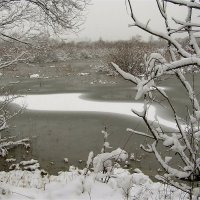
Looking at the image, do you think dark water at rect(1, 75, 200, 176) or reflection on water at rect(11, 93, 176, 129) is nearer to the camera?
dark water at rect(1, 75, 200, 176)

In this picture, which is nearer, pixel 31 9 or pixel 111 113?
pixel 31 9

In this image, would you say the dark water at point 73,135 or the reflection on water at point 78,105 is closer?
the dark water at point 73,135

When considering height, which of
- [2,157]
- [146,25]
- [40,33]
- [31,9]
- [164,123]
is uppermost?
[31,9]

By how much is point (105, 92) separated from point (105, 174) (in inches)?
440

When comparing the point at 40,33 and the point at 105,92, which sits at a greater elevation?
the point at 40,33

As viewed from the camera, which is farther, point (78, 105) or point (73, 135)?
point (78, 105)

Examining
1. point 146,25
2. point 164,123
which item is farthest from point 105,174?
point 164,123

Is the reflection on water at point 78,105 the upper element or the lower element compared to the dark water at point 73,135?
upper

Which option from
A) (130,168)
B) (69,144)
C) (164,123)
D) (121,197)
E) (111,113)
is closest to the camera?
(121,197)

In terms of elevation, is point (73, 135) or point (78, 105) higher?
point (78, 105)

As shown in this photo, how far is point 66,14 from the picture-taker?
22.2ft

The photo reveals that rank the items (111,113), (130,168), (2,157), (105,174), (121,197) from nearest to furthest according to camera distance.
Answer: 1. (121,197)
2. (105,174)
3. (130,168)
4. (2,157)
5. (111,113)

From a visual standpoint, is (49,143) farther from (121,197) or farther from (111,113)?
(121,197)

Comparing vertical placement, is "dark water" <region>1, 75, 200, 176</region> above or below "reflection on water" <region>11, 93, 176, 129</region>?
below
